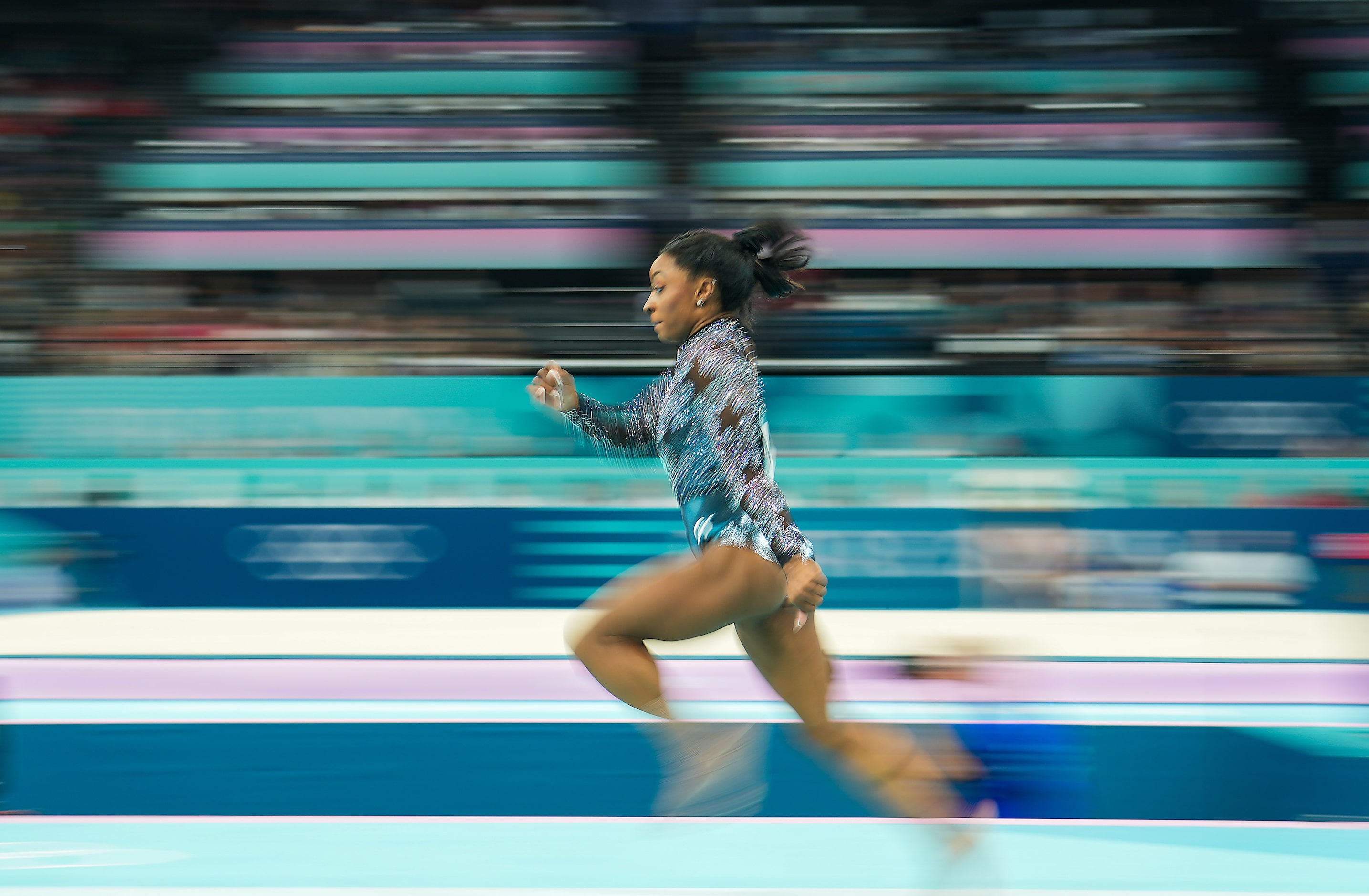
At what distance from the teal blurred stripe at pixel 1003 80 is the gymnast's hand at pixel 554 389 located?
2391mm

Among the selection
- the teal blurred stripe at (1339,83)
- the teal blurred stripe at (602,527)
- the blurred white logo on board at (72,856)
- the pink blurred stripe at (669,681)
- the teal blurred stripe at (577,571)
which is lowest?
the blurred white logo on board at (72,856)

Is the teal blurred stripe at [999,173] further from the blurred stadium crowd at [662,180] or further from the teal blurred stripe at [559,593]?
the teal blurred stripe at [559,593]

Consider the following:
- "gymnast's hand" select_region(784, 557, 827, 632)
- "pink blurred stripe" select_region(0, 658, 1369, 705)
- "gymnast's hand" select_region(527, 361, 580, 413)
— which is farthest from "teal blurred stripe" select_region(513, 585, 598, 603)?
"gymnast's hand" select_region(784, 557, 827, 632)

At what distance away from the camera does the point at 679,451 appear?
210cm

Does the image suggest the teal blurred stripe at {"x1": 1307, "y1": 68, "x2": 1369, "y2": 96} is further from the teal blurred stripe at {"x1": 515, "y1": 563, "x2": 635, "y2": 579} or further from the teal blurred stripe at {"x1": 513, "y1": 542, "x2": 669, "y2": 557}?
the teal blurred stripe at {"x1": 515, "y1": 563, "x2": 635, "y2": 579}

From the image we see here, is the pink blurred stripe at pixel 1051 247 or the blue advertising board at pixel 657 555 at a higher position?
the pink blurred stripe at pixel 1051 247

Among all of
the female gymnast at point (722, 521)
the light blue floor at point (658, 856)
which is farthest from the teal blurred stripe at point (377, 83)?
the light blue floor at point (658, 856)

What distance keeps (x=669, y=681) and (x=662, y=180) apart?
1.75 metres

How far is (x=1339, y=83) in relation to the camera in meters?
4.13

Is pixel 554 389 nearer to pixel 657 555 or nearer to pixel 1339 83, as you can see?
pixel 657 555

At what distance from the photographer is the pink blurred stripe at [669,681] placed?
356 centimetres

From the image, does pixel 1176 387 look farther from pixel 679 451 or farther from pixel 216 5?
pixel 216 5

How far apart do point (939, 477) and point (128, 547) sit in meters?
2.70

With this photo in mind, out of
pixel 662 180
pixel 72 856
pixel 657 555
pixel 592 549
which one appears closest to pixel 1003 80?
pixel 662 180
